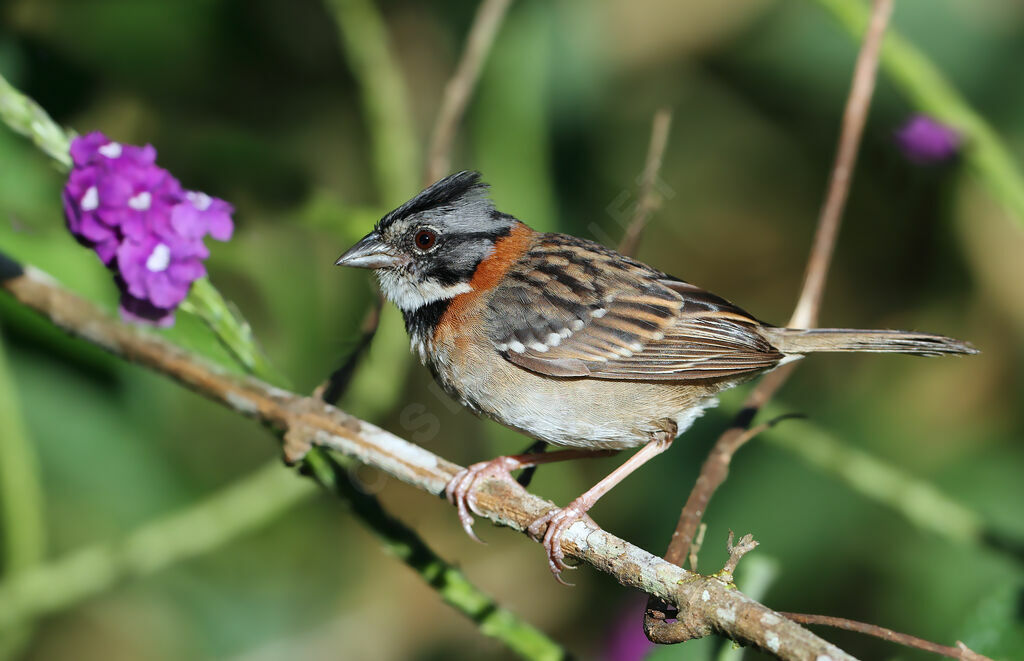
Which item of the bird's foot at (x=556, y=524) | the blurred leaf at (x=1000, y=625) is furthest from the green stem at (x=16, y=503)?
the blurred leaf at (x=1000, y=625)

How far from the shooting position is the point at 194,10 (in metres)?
5.62

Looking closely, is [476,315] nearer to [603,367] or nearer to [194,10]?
[603,367]

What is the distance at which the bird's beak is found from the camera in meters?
3.67

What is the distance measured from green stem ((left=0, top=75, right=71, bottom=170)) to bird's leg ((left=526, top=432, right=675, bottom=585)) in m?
1.62

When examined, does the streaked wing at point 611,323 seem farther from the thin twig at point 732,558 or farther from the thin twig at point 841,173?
the thin twig at point 732,558

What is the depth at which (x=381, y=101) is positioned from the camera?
15.6ft

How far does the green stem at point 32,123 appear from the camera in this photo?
2586 millimetres

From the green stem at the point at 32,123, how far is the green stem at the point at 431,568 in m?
1.07

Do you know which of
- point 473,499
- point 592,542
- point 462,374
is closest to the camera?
point 592,542

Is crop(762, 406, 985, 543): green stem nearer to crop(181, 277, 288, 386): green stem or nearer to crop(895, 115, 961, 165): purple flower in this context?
crop(895, 115, 961, 165): purple flower

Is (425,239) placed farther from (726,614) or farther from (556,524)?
(726,614)

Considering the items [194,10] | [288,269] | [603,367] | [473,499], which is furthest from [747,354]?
[194,10]

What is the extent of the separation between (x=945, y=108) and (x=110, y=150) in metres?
3.38

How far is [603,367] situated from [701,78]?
129 inches
